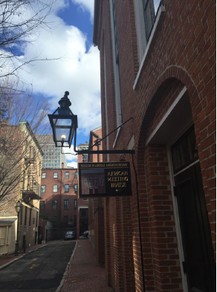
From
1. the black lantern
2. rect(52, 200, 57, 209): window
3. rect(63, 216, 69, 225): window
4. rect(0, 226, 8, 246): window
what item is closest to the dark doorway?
the black lantern

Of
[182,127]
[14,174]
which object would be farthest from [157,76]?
[14,174]

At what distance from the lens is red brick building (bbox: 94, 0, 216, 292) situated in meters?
Answer: 2.42

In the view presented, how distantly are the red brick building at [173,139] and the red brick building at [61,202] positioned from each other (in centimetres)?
5091

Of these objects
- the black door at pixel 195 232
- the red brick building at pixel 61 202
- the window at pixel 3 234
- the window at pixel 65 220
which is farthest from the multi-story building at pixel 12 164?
the window at pixel 65 220

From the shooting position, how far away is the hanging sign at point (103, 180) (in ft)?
16.4

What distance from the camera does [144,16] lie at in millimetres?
5148

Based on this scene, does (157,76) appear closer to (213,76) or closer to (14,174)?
(213,76)

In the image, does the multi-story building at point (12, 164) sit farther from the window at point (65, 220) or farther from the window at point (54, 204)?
the window at point (54, 204)

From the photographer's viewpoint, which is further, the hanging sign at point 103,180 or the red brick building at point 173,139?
the hanging sign at point 103,180

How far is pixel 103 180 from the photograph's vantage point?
5023 mm

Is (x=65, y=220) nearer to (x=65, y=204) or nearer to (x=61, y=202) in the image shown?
(x=65, y=204)

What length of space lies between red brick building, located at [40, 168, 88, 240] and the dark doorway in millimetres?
51659

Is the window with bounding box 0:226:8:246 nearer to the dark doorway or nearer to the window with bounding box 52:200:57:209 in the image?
the dark doorway

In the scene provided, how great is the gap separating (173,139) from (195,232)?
52.0 inches
